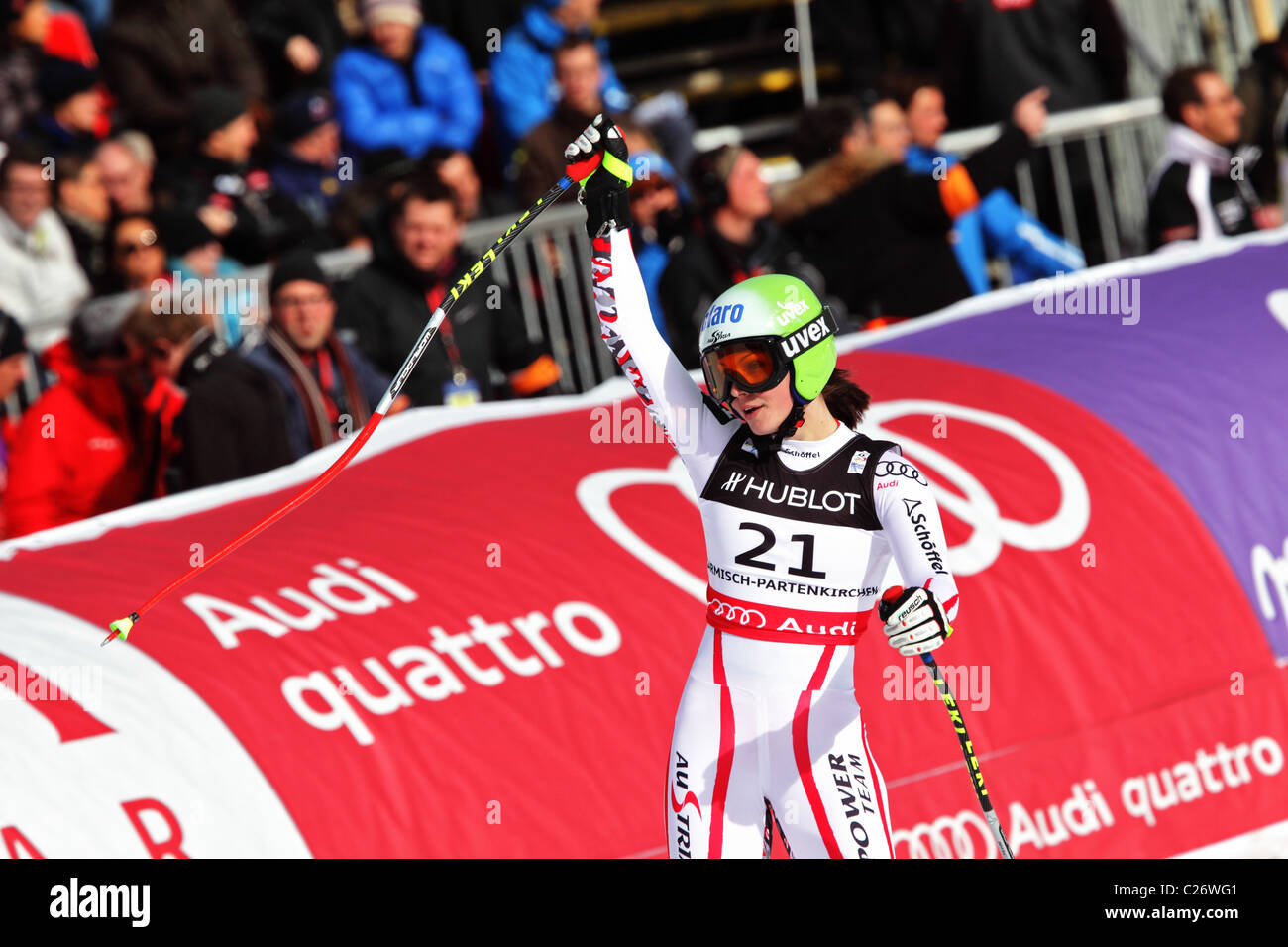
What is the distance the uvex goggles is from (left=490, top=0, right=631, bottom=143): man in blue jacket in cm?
650

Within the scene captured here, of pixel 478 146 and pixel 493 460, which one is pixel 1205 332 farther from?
pixel 478 146

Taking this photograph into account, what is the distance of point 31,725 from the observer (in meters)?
5.49

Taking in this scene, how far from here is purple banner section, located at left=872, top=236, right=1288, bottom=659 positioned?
7.73 metres

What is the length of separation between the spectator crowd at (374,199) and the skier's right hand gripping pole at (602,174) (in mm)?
2815

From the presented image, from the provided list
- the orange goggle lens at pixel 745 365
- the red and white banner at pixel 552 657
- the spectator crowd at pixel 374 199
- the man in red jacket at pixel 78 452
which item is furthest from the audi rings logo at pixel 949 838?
the man in red jacket at pixel 78 452

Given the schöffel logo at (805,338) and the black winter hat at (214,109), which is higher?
the black winter hat at (214,109)

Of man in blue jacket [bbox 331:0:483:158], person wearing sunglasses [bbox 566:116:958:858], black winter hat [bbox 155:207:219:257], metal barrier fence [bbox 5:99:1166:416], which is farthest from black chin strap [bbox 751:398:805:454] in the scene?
man in blue jacket [bbox 331:0:483:158]

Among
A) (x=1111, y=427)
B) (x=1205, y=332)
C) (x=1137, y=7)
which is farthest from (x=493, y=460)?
(x=1137, y=7)

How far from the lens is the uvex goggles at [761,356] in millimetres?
4754

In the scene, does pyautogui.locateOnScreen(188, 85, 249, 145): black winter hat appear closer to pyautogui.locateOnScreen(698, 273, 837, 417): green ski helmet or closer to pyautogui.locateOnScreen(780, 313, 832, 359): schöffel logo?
pyautogui.locateOnScreen(698, 273, 837, 417): green ski helmet

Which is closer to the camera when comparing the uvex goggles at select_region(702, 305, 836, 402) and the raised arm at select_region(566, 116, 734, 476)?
the uvex goggles at select_region(702, 305, 836, 402)

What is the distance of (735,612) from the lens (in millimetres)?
4984

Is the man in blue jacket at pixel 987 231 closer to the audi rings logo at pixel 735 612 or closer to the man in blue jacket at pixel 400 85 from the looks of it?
the man in blue jacket at pixel 400 85

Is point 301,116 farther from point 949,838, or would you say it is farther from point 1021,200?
point 949,838
